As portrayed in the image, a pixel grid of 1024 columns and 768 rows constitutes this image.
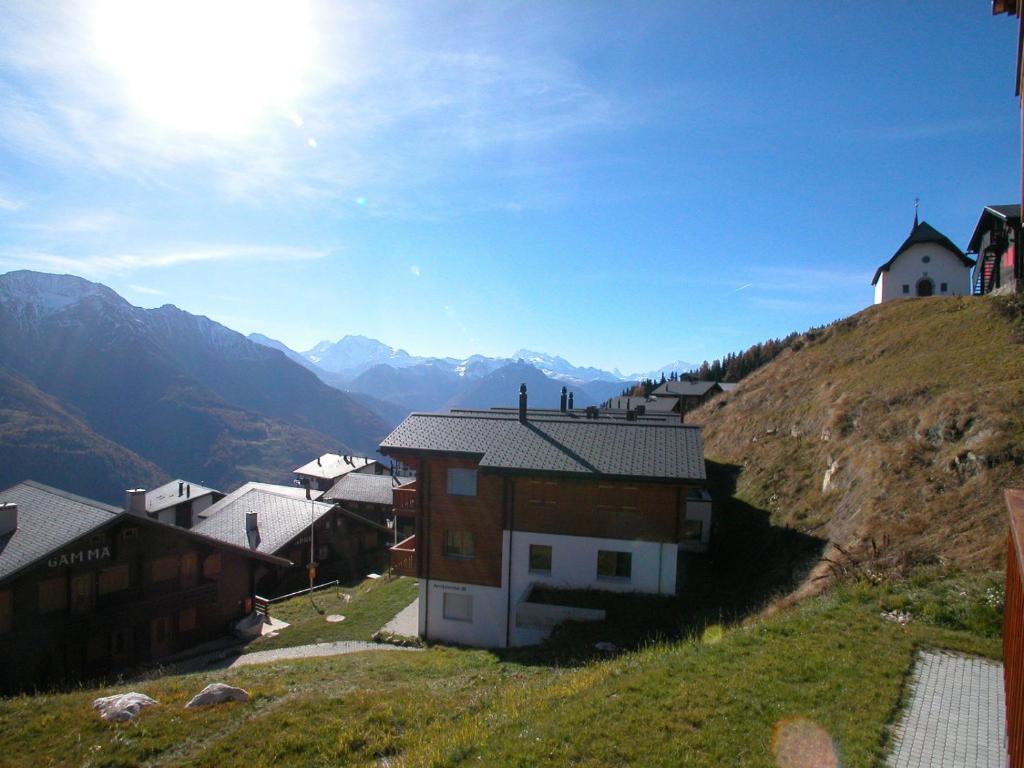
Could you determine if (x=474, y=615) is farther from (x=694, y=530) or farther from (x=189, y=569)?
(x=189, y=569)

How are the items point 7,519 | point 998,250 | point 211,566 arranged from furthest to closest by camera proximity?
point 998,250 → point 211,566 → point 7,519

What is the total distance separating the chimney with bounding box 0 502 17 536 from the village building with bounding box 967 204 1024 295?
191ft

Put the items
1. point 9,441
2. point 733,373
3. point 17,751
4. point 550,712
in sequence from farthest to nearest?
point 9,441 → point 733,373 → point 17,751 → point 550,712

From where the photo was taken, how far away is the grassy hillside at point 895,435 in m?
17.4

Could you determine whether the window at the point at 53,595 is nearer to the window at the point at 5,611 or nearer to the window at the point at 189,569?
the window at the point at 5,611

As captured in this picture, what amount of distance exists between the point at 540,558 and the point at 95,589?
22.1 meters

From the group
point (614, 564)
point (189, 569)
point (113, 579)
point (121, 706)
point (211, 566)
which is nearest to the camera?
point (121, 706)

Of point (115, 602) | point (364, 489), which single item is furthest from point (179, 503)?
point (115, 602)

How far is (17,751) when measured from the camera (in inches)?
438

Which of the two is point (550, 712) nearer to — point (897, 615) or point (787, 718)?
point (787, 718)

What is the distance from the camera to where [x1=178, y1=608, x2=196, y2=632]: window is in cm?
3058

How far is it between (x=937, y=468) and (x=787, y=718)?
1705cm

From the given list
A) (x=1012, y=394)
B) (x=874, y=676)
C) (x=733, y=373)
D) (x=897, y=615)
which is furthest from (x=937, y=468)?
(x=733, y=373)

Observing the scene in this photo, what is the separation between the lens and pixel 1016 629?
678 centimetres
